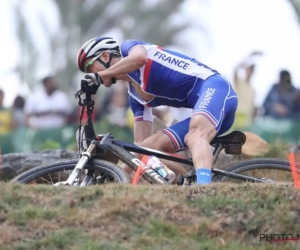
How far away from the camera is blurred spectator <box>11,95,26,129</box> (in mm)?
15797

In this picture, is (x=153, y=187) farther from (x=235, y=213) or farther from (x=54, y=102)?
(x=54, y=102)

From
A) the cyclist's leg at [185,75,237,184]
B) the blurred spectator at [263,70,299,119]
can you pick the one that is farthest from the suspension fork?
the blurred spectator at [263,70,299,119]

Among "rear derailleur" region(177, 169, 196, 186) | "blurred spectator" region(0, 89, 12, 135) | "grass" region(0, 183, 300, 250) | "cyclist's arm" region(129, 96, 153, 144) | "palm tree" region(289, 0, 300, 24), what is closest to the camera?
"grass" region(0, 183, 300, 250)

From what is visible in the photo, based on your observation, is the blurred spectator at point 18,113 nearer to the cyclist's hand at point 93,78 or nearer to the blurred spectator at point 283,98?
the blurred spectator at point 283,98

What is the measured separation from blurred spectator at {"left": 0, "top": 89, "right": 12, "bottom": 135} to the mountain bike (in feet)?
19.3

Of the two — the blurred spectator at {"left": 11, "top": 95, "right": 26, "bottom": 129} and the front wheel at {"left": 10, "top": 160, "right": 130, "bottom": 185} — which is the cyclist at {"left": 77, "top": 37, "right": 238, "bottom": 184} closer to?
the front wheel at {"left": 10, "top": 160, "right": 130, "bottom": 185}

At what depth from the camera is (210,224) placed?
24.5ft

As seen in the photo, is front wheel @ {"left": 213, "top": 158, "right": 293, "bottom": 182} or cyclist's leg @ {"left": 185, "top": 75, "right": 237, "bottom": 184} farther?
front wheel @ {"left": 213, "top": 158, "right": 293, "bottom": 182}

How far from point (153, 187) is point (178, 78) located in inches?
67.5

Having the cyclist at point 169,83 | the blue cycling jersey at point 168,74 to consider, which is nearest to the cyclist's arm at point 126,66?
the cyclist at point 169,83

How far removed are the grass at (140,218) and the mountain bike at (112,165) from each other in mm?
1372

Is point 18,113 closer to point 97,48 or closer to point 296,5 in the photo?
point 97,48

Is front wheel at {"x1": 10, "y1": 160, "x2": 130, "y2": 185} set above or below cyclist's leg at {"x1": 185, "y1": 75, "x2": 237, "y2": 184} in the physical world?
below

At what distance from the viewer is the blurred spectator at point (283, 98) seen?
14523 mm
